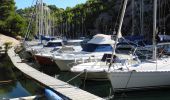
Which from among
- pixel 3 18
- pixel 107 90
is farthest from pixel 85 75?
pixel 3 18

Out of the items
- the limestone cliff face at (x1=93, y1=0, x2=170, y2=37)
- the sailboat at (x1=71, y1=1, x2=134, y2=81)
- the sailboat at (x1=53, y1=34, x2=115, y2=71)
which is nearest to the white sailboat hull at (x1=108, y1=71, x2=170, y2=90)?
the sailboat at (x1=71, y1=1, x2=134, y2=81)

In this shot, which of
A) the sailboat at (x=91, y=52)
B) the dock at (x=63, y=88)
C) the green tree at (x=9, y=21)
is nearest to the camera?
the dock at (x=63, y=88)

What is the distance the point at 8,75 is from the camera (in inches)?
1143

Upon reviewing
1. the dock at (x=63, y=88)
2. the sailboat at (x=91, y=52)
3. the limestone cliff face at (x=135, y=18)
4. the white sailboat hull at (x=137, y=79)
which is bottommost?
the dock at (x=63, y=88)

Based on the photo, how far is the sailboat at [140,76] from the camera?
709 inches

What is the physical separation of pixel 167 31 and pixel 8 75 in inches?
1261

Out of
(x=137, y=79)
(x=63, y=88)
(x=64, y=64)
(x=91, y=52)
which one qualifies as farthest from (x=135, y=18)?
(x=63, y=88)

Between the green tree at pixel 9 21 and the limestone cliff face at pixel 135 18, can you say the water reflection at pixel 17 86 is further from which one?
the green tree at pixel 9 21

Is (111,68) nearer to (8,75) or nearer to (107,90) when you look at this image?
(107,90)

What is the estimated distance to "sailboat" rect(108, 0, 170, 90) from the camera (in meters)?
18.0

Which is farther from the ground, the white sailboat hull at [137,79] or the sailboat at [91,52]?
the sailboat at [91,52]

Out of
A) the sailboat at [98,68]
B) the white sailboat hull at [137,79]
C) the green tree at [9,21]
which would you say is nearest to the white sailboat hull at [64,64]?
the sailboat at [98,68]

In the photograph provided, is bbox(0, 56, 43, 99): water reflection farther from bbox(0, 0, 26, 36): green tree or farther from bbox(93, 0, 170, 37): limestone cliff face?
bbox(0, 0, 26, 36): green tree

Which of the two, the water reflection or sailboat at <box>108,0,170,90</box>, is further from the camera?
the water reflection
